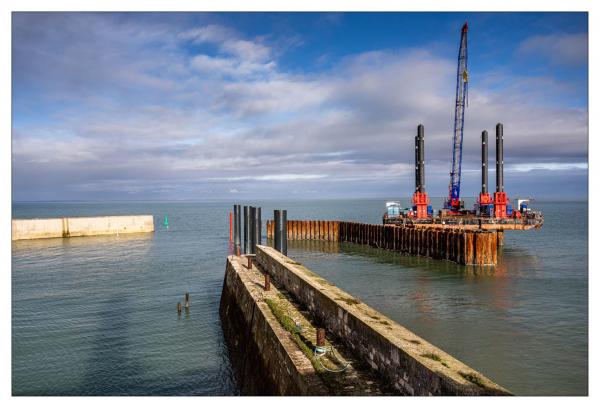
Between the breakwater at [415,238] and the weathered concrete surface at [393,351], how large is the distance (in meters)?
21.8

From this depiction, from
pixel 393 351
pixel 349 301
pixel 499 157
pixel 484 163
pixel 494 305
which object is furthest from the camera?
pixel 484 163

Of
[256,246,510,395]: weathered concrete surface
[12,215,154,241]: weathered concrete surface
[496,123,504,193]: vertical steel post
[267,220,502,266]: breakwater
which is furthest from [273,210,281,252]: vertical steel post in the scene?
[12,215,154,241]: weathered concrete surface

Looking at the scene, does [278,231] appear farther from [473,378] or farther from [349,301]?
[473,378]

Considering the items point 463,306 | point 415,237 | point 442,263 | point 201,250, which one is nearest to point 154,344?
point 463,306

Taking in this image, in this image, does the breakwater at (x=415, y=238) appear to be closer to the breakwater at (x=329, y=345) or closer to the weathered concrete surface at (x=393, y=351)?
the breakwater at (x=329, y=345)

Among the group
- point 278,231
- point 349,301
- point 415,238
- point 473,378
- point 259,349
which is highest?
point 278,231

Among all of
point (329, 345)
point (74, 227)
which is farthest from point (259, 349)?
point (74, 227)

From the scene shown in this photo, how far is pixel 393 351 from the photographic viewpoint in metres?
7.45

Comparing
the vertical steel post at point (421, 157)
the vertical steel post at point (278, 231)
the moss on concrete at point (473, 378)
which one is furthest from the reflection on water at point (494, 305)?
the vertical steel post at point (421, 157)

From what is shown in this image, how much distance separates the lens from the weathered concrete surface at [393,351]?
624 cm

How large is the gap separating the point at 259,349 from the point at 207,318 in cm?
840

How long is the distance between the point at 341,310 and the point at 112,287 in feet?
66.6

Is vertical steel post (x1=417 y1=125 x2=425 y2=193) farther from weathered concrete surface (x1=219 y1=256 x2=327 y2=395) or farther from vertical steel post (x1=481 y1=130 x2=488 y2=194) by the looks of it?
weathered concrete surface (x1=219 y1=256 x2=327 y2=395)
